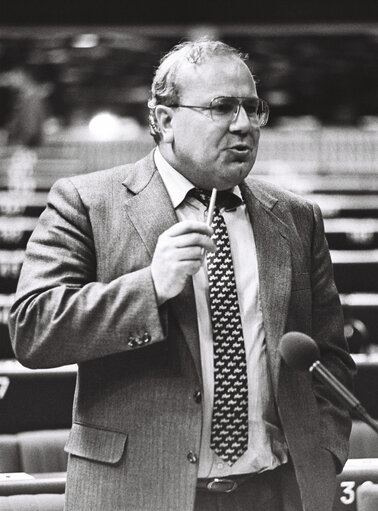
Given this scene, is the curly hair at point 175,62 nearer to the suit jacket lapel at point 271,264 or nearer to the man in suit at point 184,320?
the man in suit at point 184,320

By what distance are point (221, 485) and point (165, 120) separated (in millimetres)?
558

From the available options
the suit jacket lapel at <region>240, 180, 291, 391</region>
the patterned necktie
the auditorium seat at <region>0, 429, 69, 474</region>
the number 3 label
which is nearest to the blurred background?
the auditorium seat at <region>0, 429, 69, 474</region>

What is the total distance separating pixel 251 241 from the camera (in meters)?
1.47

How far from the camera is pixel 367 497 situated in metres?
1.79

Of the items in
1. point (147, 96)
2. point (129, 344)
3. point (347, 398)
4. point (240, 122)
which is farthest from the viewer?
point (147, 96)

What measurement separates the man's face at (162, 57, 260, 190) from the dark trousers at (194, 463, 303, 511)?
440 mm

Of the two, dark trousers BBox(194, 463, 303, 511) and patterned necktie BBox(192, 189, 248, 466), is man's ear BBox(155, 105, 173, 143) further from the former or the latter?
dark trousers BBox(194, 463, 303, 511)

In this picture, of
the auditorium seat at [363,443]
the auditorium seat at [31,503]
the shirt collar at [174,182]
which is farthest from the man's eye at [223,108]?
the auditorium seat at [363,443]

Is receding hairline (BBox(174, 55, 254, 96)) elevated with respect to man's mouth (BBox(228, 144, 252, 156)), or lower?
elevated

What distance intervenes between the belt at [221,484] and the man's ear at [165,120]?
0.51 metres

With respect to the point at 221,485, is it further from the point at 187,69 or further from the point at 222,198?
the point at 187,69

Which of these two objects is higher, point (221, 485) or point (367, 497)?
point (221, 485)

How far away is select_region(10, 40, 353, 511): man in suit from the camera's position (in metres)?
1.29

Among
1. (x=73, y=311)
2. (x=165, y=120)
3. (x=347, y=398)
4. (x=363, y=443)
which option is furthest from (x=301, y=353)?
(x=363, y=443)
